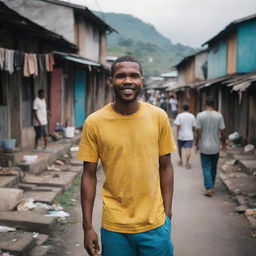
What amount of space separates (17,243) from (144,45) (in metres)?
84.5

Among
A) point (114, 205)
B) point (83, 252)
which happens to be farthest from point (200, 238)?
point (114, 205)

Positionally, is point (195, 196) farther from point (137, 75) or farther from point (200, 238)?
point (137, 75)

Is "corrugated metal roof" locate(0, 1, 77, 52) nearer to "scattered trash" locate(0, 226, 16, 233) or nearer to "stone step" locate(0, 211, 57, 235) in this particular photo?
"stone step" locate(0, 211, 57, 235)

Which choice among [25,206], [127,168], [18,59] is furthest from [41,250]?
[18,59]

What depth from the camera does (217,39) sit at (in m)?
19.4

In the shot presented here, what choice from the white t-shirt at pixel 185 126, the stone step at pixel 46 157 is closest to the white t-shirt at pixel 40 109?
the stone step at pixel 46 157

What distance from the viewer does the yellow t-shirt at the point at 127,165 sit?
2.41 metres

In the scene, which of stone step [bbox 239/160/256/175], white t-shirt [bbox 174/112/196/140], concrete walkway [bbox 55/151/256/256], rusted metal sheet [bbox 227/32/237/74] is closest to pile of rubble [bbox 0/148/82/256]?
concrete walkway [bbox 55/151/256/256]

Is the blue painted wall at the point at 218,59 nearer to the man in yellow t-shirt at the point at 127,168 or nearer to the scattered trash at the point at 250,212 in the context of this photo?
the scattered trash at the point at 250,212

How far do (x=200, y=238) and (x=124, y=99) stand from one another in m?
3.56

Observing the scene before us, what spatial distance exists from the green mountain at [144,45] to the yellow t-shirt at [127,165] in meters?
29.0

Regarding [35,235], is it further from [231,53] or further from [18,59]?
[231,53]

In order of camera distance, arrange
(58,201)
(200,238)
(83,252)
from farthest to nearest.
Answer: (58,201) → (200,238) → (83,252)

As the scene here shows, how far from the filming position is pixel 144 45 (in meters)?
86.2
